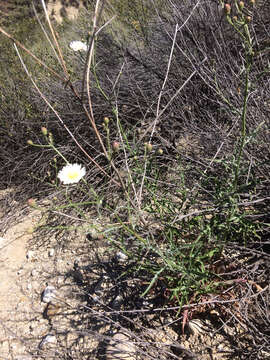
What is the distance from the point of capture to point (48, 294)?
208cm

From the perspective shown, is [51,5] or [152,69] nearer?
[152,69]

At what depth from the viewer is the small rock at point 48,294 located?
2.07 m

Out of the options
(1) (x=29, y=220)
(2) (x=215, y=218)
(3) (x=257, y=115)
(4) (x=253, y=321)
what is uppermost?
(3) (x=257, y=115)

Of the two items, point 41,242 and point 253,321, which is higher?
point 253,321

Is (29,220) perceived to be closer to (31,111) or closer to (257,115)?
(31,111)

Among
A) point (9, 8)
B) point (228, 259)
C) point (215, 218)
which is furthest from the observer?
point (9, 8)

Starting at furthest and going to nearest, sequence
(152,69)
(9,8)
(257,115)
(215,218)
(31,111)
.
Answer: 1. (9,8)
2. (31,111)
3. (152,69)
4. (257,115)
5. (215,218)

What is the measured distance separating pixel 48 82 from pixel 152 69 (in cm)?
135

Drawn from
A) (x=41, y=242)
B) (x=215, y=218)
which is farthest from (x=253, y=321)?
(x=41, y=242)

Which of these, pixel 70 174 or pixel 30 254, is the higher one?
pixel 70 174

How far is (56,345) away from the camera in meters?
1.79

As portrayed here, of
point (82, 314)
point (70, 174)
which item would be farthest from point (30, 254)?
point (70, 174)

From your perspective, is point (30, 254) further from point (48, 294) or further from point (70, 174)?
point (70, 174)

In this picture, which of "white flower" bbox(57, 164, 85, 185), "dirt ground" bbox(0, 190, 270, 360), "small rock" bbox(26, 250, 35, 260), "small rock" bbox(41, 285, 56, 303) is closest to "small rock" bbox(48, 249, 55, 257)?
"dirt ground" bbox(0, 190, 270, 360)
